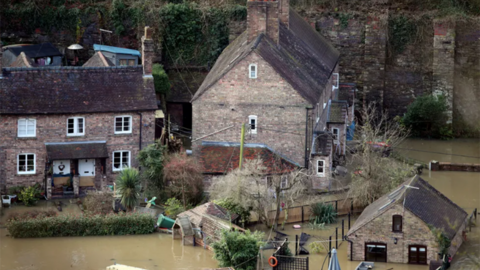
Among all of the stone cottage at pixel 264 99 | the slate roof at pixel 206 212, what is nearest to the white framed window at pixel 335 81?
the stone cottage at pixel 264 99

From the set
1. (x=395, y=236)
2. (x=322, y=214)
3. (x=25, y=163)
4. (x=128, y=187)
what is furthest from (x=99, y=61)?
(x=395, y=236)

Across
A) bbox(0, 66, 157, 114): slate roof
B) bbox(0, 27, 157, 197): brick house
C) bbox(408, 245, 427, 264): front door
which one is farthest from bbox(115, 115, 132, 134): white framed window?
bbox(408, 245, 427, 264): front door

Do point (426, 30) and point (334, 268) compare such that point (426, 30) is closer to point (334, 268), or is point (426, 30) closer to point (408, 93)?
point (408, 93)

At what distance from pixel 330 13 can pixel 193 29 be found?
361 inches

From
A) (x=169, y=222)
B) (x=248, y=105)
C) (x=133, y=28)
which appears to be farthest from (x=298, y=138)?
(x=133, y=28)

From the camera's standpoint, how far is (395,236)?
4453 cm

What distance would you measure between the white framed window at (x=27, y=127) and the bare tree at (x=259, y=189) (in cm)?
967

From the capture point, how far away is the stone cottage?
52.8 metres

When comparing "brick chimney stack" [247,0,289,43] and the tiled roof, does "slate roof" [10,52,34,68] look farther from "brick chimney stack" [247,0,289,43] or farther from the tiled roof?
the tiled roof

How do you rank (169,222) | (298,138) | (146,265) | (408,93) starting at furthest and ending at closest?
(408,93), (298,138), (169,222), (146,265)

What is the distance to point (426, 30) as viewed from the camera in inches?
2707

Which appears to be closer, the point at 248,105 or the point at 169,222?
the point at 169,222

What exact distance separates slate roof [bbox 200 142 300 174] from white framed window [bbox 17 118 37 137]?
8579 mm

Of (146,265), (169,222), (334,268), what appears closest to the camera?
(334,268)
